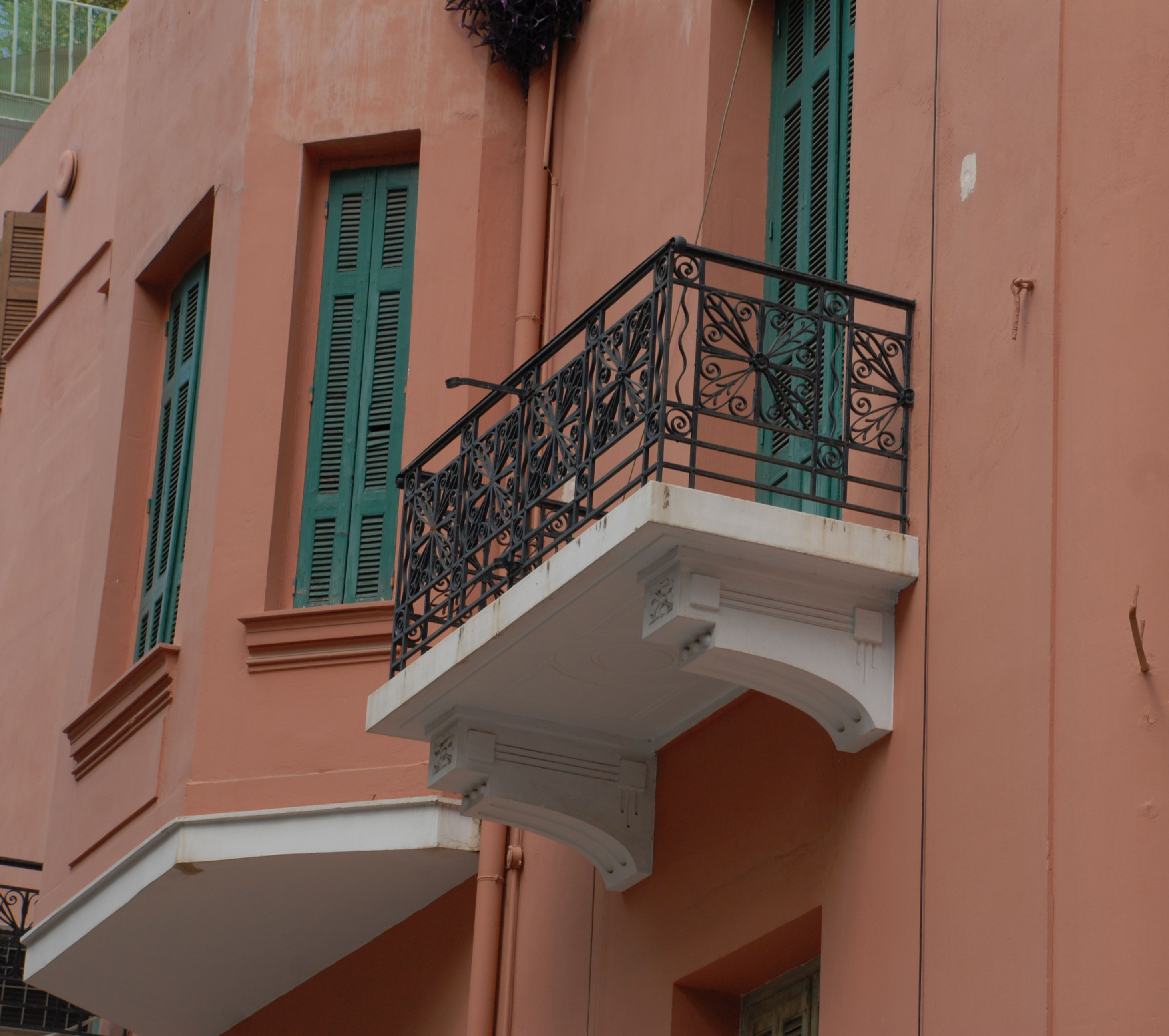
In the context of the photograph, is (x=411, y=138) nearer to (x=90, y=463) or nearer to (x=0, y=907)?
(x=90, y=463)

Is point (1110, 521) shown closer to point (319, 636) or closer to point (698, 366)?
point (698, 366)

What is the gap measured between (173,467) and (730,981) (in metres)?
5.00

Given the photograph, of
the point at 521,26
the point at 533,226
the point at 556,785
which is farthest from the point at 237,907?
the point at 521,26

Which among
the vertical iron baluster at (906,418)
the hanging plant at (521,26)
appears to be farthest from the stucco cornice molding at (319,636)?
the vertical iron baluster at (906,418)

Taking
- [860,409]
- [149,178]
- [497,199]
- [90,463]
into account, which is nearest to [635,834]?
[860,409]

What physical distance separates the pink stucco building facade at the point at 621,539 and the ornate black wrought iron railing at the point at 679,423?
3cm

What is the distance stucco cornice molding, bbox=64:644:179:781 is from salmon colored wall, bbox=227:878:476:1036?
5.17 feet

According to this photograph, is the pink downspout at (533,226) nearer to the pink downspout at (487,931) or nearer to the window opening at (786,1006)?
the pink downspout at (487,931)

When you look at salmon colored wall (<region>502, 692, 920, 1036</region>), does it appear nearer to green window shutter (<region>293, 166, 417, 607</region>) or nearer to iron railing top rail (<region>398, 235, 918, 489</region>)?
iron railing top rail (<region>398, 235, 918, 489</region>)

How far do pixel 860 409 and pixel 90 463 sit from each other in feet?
25.7

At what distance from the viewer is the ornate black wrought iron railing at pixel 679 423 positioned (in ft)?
25.9

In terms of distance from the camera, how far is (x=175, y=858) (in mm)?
10367

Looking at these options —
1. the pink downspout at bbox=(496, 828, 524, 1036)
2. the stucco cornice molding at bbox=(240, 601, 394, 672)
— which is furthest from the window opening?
the stucco cornice molding at bbox=(240, 601, 394, 672)

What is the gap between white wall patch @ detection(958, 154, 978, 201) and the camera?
7.96 meters
